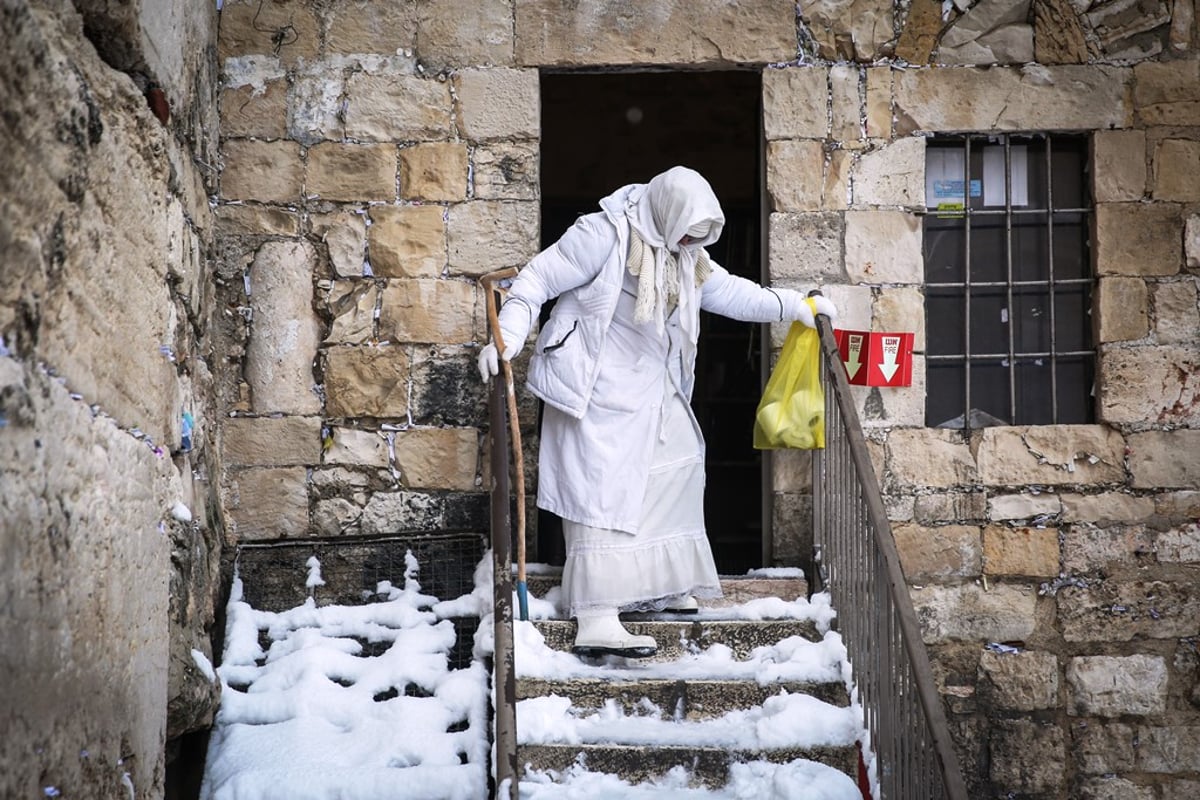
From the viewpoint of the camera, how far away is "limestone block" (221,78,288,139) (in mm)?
4973

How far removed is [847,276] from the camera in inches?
196

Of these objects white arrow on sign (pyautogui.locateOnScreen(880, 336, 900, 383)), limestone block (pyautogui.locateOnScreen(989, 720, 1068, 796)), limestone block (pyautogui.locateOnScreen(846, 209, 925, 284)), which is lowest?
limestone block (pyautogui.locateOnScreen(989, 720, 1068, 796))

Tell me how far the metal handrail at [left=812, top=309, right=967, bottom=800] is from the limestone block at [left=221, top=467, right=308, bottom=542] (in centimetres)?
195

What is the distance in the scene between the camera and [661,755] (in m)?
3.70

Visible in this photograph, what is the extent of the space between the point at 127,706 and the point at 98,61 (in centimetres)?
138

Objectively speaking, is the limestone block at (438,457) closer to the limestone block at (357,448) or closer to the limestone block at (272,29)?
the limestone block at (357,448)

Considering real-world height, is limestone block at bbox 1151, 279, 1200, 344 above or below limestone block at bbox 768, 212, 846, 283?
below

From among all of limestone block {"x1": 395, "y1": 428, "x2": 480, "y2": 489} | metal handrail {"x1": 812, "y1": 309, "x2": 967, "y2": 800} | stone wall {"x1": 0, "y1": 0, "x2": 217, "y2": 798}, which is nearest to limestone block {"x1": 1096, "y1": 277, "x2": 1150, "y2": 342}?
metal handrail {"x1": 812, "y1": 309, "x2": 967, "y2": 800}

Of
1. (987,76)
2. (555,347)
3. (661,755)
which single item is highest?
(987,76)

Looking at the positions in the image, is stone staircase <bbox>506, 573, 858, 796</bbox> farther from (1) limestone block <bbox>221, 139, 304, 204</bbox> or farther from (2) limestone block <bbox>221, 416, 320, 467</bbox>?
(1) limestone block <bbox>221, 139, 304, 204</bbox>

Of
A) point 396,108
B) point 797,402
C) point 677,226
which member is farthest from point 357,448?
point 797,402

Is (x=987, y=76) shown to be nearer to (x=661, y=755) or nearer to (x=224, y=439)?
(x=661, y=755)


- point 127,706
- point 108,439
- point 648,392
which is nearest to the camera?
point 108,439

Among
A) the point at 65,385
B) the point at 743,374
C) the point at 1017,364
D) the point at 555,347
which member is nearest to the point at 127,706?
the point at 65,385
